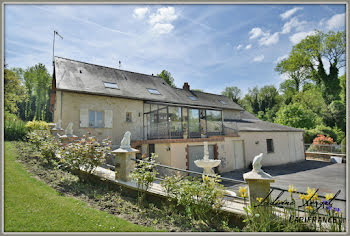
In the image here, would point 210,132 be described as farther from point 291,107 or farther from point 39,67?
point 291,107

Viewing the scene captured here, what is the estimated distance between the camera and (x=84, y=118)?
10.6 m

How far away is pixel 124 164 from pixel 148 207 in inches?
56.4

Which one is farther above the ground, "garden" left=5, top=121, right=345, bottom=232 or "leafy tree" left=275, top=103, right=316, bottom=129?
"leafy tree" left=275, top=103, right=316, bottom=129

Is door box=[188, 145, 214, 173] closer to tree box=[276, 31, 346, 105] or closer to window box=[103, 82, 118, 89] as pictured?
window box=[103, 82, 118, 89]

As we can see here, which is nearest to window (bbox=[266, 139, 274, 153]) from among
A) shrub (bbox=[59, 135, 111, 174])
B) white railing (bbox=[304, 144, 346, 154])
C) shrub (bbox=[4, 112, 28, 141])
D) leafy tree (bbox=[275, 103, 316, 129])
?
white railing (bbox=[304, 144, 346, 154])

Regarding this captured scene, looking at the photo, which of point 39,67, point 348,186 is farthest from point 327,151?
point 39,67

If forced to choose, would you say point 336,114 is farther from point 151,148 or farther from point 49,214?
point 49,214

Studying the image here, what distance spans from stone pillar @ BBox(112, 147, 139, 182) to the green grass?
1303mm

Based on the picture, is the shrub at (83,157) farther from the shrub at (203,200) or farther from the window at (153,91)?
the window at (153,91)

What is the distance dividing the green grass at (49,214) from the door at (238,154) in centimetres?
1100

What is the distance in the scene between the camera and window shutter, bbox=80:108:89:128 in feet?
34.6

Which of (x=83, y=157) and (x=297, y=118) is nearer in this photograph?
(x=83, y=157)

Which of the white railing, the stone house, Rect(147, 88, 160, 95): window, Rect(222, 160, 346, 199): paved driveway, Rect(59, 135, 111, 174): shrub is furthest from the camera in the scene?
the white railing

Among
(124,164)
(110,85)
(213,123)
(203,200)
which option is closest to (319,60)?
(213,123)
